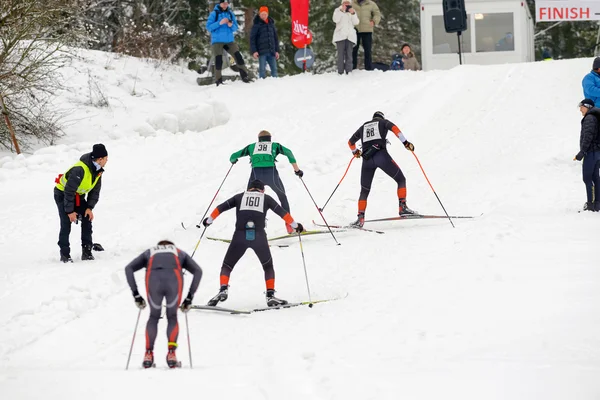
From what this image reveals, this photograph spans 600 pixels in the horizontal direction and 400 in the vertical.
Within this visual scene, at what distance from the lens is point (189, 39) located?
29656mm

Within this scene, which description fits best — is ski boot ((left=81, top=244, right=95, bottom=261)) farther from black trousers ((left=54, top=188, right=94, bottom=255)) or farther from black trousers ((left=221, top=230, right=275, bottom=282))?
black trousers ((left=221, top=230, right=275, bottom=282))

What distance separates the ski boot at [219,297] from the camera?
9.59 m

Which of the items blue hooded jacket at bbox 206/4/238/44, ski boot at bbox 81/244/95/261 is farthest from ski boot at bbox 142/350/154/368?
blue hooded jacket at bbox 206/4/238/44

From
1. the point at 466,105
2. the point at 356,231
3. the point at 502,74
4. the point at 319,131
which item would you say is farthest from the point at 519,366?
the point at 502,74

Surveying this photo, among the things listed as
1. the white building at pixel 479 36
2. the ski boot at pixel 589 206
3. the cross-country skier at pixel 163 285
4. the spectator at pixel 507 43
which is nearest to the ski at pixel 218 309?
the cross-country skier at pixel 163 285

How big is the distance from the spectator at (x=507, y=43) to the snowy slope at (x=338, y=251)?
187 inches

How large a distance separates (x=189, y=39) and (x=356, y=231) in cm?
1832

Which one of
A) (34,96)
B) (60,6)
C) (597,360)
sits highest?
(60,6)

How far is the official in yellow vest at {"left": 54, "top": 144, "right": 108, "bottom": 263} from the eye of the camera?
37.8ft

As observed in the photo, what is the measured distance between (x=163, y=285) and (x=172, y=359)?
678 mm

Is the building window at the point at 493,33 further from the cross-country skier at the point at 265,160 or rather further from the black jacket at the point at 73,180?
the black jacket at the point at 73,180

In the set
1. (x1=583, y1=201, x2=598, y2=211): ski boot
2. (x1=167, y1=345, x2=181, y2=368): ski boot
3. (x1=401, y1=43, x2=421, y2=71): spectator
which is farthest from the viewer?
(x1=401, y1=43, x2=421, y2=71): spectator

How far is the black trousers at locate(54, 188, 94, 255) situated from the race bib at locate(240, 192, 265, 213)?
2824 millimetres

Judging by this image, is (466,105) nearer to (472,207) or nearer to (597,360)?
Answer: (472,207)
